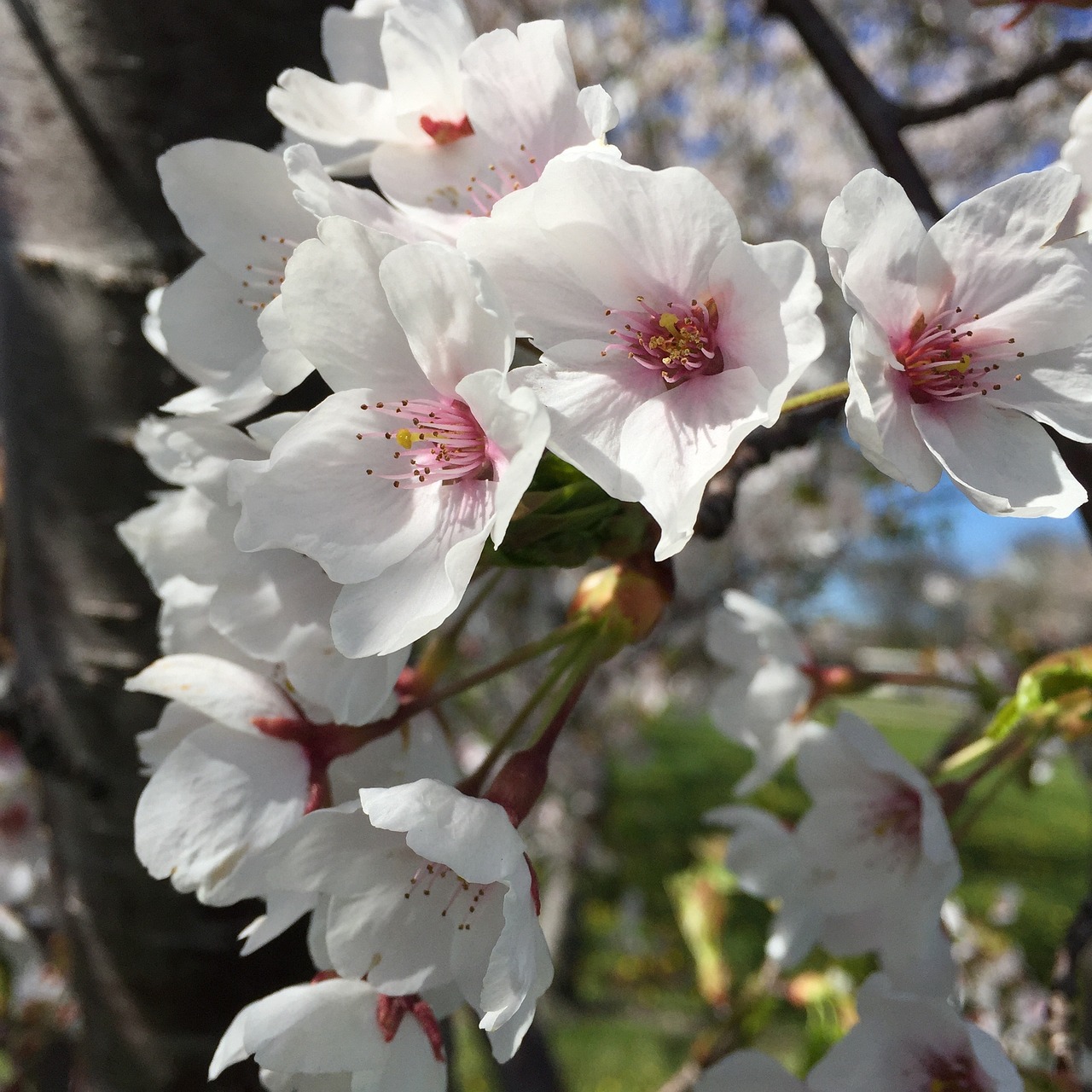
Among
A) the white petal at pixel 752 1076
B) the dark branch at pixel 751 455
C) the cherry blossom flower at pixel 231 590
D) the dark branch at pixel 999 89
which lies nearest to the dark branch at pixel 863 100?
the dark branch at pixel 999 89

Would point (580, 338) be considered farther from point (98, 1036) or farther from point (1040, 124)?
point (1040, 124)

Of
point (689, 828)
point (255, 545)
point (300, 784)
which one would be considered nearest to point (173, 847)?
point (300, 784)

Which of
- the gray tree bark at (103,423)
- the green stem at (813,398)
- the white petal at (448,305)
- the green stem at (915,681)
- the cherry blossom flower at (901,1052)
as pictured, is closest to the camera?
the white petal at (448,305)

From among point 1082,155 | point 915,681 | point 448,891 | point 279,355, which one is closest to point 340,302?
point 279,355

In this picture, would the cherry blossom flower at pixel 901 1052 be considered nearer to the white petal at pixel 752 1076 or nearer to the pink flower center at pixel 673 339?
the white petal at pixel 752 1076

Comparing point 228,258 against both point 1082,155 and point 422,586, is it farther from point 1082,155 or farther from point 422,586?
point 1082,155

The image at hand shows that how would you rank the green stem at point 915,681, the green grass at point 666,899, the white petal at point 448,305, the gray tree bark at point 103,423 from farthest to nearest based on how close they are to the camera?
the green grass at point 666,899 → the green stem at point 915,681 → the gray tree bark at point 103,423 → the white petal at point 448,305
